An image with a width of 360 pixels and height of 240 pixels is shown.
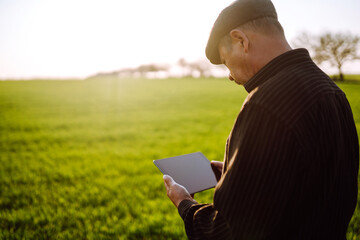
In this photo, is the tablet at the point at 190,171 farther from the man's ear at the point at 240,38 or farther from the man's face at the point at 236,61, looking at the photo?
the man's ear at the point at 240,38

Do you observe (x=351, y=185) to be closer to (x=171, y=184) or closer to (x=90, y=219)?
(x=171, y=184)

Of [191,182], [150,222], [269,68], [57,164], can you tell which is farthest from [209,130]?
[269,68]

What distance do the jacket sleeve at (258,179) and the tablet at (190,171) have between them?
2.48 feet

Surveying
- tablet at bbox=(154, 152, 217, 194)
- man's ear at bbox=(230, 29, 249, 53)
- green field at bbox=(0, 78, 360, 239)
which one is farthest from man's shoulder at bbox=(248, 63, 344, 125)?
green field at bbox=(0, 78, 360, 239)

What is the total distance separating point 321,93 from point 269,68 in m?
0.27

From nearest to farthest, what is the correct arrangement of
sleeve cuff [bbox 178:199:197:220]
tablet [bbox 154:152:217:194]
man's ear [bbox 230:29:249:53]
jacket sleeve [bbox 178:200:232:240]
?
jacket sleeve [bbox 178:200:232:240] < man's ear [bbox 230:29:249:53] < sleeve cuff [bbox 178:199:197:220] < tablet [bbox 154:152:217:194]

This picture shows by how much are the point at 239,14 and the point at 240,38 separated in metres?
0.13

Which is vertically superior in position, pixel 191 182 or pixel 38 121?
pixel 191 182

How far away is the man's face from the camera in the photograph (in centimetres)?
134

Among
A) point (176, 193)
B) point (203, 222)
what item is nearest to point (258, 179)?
point (203, 222)

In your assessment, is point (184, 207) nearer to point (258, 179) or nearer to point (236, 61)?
point (258, 179)

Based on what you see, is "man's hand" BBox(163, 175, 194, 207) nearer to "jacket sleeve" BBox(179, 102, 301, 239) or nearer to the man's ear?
"jacket sleeve" BBox(179, 102, 301, 239)

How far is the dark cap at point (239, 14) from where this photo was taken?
126 centimetres

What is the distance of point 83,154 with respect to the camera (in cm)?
723
